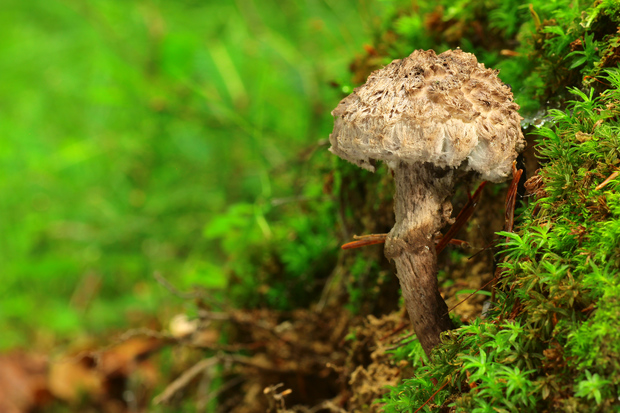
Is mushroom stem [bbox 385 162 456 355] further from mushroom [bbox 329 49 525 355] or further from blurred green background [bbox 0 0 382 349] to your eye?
blurred green background [bbox 0 0 382 349]

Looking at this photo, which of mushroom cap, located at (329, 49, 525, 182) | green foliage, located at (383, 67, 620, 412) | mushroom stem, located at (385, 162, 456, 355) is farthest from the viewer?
mushroom stem, located at (385, 162, 456, 355)

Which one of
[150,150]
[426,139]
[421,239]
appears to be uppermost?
[150,150]

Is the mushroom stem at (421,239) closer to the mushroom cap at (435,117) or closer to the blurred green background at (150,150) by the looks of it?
the mushroom cap at (435,117)

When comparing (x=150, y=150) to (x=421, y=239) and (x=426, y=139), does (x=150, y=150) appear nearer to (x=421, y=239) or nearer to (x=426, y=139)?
(x=421, y=239)

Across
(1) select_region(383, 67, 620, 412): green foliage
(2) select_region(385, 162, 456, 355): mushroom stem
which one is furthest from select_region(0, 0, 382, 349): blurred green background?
(1) select_region(383, 67, 620, 412): green foliage

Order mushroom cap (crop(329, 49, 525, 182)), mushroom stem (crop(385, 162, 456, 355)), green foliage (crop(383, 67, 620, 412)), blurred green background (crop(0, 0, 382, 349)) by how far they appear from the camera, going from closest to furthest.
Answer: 1. green foliage (crop(383, 67, 620, 412))
2. mushroom cap (crop(329, 49, 525, 182))
3. mushroom stem (crop(385, 162, 456, 355))
4. blurred green background (crop(0, 0, 382, 349))

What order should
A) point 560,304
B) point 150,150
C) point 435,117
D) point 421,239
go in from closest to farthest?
point 560,304
point 435,117
point 421,239
point 150,150

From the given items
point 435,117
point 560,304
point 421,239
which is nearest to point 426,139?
point 435,117
